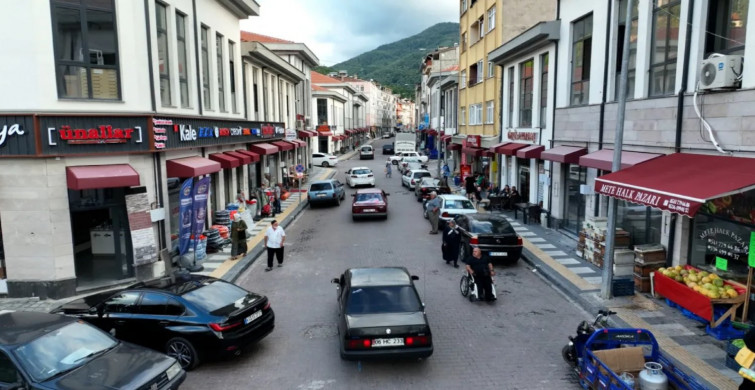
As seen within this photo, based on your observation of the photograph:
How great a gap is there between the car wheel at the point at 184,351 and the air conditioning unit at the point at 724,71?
37.1 ft

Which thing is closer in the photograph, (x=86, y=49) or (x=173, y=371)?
(x=173, y=371)

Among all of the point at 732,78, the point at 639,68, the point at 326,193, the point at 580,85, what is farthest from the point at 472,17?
the point at 732,78

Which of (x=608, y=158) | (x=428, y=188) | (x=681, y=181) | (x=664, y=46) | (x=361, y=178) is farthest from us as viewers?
(x=361, y=178)

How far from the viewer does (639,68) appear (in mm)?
14258

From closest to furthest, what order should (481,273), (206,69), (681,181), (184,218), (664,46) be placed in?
(681,181), (481,273), (664,46), (184,218), (206,69)

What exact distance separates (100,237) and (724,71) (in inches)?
639

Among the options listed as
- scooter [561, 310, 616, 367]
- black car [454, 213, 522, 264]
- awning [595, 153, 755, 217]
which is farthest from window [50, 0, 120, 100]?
awning [595, 153, 755, 217]

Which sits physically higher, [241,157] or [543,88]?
[543,88]

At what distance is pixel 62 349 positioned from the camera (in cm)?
700

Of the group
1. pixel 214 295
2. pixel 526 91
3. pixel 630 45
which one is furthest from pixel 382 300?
pixel 526 91

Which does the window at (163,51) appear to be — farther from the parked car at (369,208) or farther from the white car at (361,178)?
the white car at (361,178)

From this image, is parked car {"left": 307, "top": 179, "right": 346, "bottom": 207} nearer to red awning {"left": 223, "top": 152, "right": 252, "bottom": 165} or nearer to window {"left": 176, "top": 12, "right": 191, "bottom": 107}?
red awning {"left": 223, "top": 152, "right": 252, "bottom": 165}

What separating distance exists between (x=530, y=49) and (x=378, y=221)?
34.4ft

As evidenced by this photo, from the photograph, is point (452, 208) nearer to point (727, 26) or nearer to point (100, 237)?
point (727, 26)
